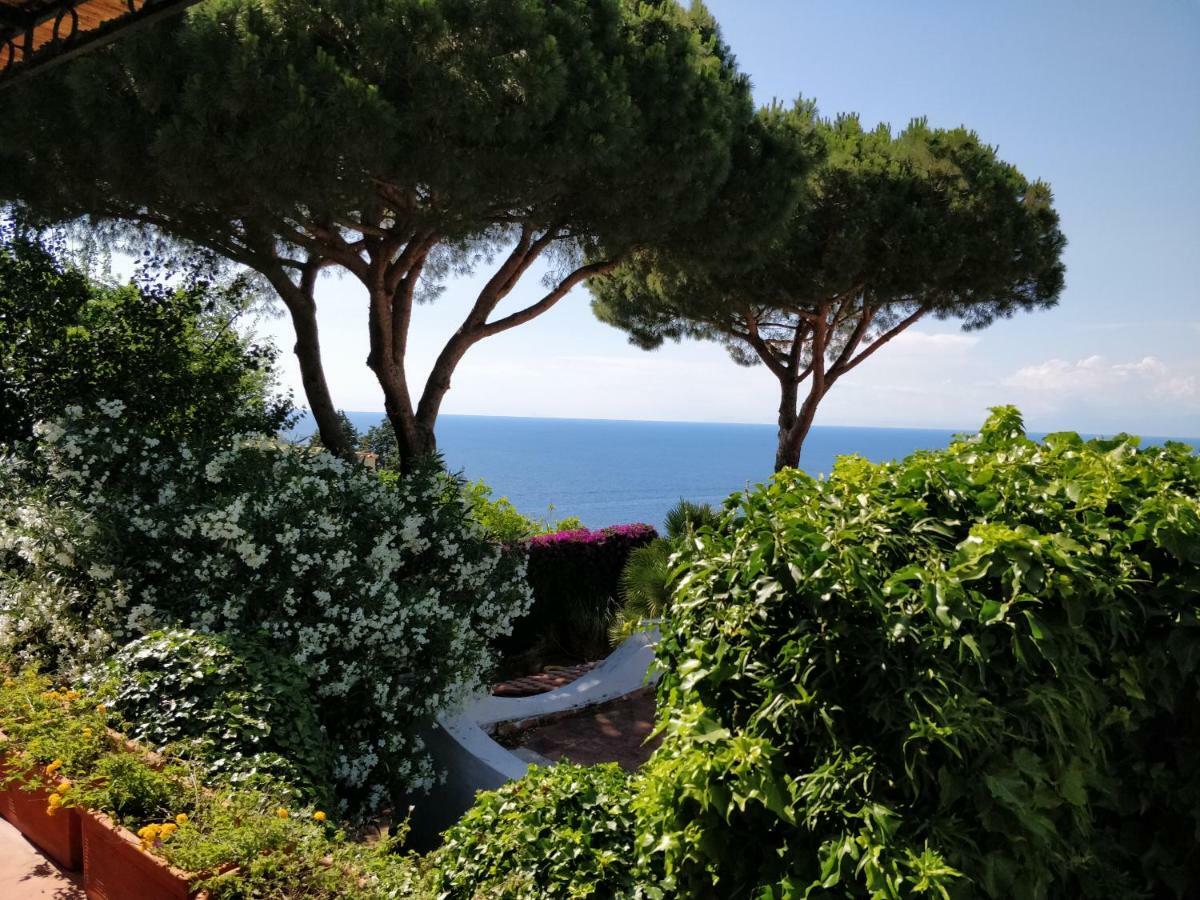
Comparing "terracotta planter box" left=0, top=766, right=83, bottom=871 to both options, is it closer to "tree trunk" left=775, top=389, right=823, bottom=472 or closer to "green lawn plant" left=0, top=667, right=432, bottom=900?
"green lawn plant" left=0, top=667, right=432, bottom=900

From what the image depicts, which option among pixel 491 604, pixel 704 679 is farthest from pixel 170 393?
pixel 704 679

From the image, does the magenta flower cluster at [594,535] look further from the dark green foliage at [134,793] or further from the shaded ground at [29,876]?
the dark green foliage at [134,793]

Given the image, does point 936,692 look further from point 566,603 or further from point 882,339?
point 882,339

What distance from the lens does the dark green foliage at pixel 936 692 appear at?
6.91ft

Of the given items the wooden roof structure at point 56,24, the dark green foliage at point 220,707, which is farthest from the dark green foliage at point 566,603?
the wooden roof structure at point 56,24

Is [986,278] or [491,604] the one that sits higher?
[986,278]

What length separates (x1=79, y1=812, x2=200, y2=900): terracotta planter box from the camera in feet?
8.48

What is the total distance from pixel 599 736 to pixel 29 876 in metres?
3.63

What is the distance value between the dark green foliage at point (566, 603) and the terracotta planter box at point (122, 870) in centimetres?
585

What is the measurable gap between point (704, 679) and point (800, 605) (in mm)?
314

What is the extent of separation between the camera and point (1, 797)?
3816 mm

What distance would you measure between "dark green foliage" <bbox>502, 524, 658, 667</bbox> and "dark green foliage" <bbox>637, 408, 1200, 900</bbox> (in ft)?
20.9

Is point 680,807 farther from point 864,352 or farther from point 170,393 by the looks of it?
point 864,352

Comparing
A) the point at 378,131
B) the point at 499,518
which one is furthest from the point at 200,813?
the point at 499,518
